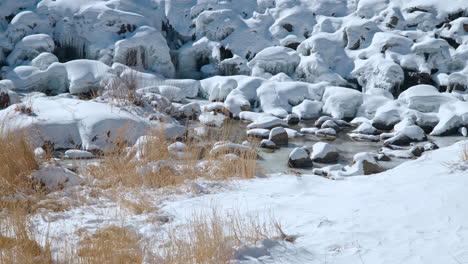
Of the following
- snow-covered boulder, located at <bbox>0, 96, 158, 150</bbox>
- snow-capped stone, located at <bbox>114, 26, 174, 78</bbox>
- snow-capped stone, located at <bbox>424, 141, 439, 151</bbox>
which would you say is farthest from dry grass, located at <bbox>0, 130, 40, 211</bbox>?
snow-capped stone, located at <bbox>114, 26, 174, 78</bbox>

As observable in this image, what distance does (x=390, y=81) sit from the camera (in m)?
11.3

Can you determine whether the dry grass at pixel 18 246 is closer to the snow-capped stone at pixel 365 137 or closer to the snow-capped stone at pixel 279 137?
the snow-capped stone at pixel 279 137

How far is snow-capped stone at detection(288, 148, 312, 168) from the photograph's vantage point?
6.82m

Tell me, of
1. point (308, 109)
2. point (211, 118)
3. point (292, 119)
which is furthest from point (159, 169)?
point (308, 109)

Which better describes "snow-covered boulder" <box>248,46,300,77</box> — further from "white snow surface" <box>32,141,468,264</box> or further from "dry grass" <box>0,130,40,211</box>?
"dry grass" <box>0,130,40,211</box>

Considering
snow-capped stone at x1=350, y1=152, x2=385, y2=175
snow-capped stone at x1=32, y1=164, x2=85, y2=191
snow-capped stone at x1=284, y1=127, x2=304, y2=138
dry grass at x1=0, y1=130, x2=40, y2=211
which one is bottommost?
snow-capped stone at x1=284, y1=127, x2=304, y2=138

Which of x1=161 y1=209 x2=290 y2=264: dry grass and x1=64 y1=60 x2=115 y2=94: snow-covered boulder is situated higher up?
x1=161 y1=209 x2=290 y2=264: dry grass

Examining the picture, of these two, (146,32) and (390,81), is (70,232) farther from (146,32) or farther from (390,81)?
(146,32)

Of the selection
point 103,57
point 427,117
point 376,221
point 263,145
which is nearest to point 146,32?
point 103,57

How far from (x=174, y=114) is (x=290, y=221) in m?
6.79

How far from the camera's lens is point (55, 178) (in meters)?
3.95

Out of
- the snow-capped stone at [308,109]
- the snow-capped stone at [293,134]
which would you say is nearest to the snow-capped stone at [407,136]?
the snow-capped stone at [293,134]

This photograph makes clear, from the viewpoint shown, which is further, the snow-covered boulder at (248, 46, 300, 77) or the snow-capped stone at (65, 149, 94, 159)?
the snow-covered boulder at (248, 46, 300, 77)

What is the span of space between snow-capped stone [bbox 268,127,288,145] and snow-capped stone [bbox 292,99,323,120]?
7.33 ft
